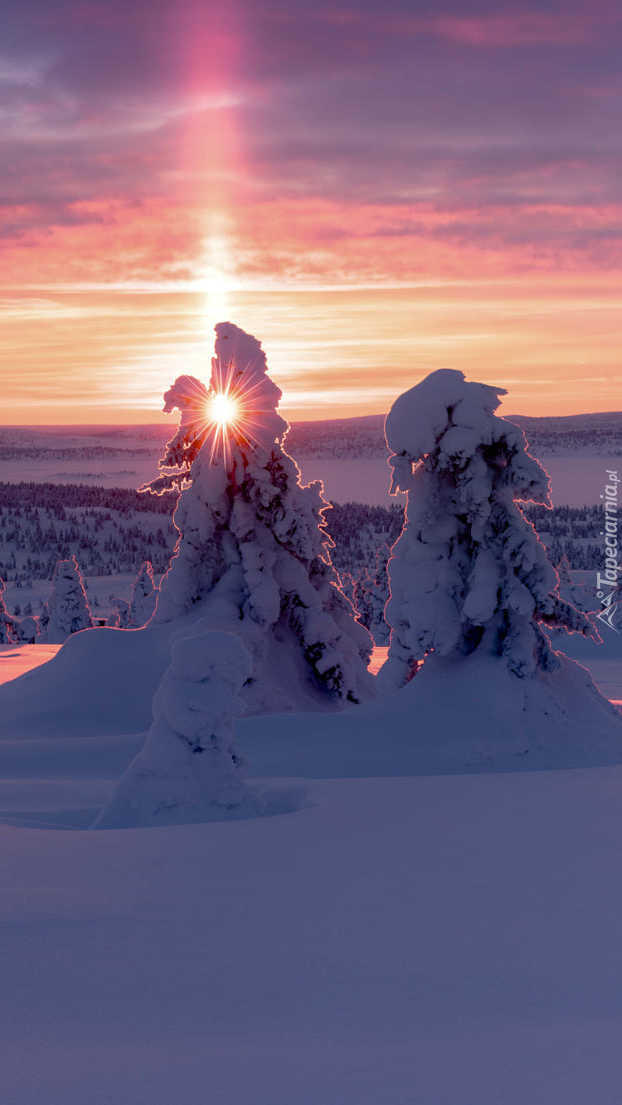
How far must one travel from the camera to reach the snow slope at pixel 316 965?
354 cm

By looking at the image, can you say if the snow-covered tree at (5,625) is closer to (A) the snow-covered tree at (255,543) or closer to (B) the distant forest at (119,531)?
(A) the snow-covered tree at (255,543)

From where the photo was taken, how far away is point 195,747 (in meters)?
8.97

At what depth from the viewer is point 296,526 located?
19.4m

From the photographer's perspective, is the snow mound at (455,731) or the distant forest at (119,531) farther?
the distant forest at (119,531)

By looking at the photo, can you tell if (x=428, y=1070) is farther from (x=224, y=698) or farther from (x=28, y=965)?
(x=224, y=698)

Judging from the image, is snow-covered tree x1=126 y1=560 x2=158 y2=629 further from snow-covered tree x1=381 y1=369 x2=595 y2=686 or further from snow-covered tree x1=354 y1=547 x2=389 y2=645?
snow-covered tree x1=381 y1=369 x2=595 y2=686

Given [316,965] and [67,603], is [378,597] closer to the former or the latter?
[67,603]

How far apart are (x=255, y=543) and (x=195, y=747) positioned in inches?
422

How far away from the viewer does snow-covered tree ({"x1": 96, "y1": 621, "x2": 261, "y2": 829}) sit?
28.5 feet

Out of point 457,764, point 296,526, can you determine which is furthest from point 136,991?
point 296,526

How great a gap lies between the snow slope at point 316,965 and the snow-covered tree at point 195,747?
3.37 ft

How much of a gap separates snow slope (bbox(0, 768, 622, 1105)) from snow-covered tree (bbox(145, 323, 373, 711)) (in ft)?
38.4

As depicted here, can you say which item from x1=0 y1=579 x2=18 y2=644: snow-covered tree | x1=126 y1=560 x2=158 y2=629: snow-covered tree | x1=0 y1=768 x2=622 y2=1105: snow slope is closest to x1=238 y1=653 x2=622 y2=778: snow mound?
x1=0 y1=768 x2=622 y2=1105: snow slope

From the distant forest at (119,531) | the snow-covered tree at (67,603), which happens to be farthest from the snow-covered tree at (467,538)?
the distant forest at (119,531)
